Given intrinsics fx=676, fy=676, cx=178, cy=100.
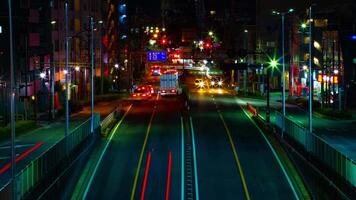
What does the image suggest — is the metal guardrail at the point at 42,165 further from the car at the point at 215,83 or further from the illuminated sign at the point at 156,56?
the car at the point at 215,83

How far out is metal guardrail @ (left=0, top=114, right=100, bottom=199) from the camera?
25906 mm

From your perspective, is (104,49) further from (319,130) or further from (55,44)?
(319,130)

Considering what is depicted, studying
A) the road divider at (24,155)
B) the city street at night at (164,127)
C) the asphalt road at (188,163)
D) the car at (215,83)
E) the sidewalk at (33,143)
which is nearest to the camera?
the city street at night at (164,127)

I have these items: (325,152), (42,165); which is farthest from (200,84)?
(42,165)

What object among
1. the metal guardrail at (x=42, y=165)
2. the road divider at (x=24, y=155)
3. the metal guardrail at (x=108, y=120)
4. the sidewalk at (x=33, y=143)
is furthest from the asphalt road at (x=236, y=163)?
the road divider at (x=24, y=155)

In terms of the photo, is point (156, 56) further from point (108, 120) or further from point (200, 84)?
point (108, 120)

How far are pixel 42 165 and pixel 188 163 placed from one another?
13019 mm

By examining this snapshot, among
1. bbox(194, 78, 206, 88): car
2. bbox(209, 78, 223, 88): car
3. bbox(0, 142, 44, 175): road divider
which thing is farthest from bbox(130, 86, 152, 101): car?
bbox(0, 142, 44, 175): road divider

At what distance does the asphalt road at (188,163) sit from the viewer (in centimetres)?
3466

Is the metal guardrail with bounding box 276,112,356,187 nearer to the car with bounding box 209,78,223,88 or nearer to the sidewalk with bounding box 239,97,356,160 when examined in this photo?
the sidewalk with bounding box 239,97,356,160

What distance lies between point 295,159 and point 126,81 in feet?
312

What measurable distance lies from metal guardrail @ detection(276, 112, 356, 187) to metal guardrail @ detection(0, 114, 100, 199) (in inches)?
525

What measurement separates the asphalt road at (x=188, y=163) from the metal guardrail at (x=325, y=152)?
7.12 feet

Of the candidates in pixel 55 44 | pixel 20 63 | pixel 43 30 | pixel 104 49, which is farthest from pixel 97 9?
pixel 20 63
